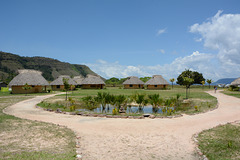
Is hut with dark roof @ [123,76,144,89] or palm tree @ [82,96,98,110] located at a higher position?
hut with dark roof @ [123,76,144,89]

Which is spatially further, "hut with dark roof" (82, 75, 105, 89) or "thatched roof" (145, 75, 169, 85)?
"thatched roof" (145, 75, 169, 85)

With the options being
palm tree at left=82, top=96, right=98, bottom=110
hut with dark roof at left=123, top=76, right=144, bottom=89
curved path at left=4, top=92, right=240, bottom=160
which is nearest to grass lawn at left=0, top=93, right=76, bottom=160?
curved path at left=4, top=92, right=240, bottom=160

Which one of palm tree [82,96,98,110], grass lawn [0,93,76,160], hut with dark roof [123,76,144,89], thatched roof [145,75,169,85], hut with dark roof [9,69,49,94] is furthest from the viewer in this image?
hut with dark roof [123,76,144,89]

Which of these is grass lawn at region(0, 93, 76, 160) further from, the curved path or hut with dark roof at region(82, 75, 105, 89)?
hut with dark roof at region(82, 75, 105, 89)

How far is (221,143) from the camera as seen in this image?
6211 mm

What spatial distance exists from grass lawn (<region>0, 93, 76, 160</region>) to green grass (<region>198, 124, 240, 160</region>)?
4.49 meters

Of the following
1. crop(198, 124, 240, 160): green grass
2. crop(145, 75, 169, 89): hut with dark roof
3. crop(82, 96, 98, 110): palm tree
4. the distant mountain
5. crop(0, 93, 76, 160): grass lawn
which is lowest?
crop(198, 124, 240, 160): green grass

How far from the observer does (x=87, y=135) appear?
7152mm

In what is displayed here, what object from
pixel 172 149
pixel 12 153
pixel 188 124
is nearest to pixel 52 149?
pixel 12 153

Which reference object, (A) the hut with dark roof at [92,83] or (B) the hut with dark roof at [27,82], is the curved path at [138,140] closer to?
(B) the hut with dark roof at [27,82]

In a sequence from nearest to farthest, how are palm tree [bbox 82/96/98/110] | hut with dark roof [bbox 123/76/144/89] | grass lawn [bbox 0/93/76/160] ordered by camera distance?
grass lawn [bbox 0/93/76/160]
palm tree [bbox 82/96/98/110]
hut with dark roof [bbox 123/76/144/89]

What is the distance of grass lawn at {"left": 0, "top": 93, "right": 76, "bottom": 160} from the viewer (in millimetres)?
5035

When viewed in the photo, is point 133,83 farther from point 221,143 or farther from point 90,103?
point 221,143

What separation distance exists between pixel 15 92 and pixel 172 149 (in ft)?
112
